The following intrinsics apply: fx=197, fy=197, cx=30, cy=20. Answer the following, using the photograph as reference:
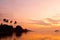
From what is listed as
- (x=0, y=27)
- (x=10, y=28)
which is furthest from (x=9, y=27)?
(x=0, y=27)

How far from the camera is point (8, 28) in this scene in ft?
601

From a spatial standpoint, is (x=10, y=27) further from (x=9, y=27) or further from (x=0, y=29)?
(x=0, y=29)

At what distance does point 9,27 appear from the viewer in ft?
616

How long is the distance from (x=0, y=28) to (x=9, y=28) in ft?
50.1

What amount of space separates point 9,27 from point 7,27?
2.88 meters

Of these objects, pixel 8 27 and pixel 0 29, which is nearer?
pixel 0 29

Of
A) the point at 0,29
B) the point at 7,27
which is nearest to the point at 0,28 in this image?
the point at 0,29

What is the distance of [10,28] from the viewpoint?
616ft

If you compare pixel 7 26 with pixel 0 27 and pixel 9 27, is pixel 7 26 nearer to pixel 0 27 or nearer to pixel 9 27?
pixel 9 27

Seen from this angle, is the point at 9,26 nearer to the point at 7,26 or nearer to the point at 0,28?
the point at 7,26

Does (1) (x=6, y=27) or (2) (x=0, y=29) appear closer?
(2) (x=0, y=29)

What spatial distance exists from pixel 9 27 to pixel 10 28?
1.35m

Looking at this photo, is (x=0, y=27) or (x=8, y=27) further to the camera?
(x=8, y=27)

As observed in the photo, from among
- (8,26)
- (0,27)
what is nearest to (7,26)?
(8,26)
